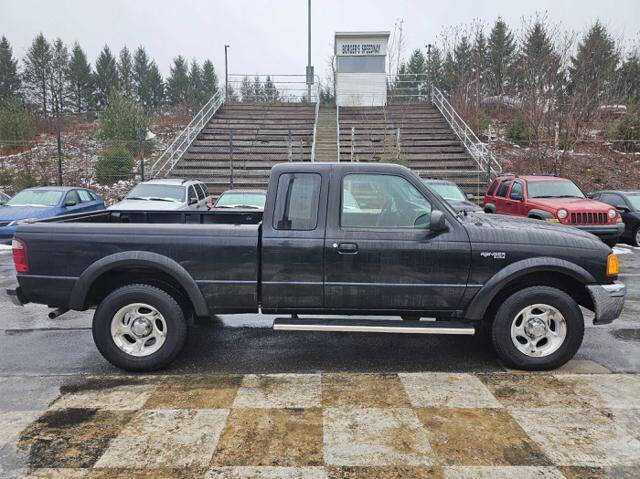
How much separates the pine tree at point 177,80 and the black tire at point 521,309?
66775mm

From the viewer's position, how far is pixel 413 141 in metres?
24.2

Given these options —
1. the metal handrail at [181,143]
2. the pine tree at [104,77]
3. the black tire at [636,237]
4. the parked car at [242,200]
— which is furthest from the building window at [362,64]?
the pine tree at [104,77]

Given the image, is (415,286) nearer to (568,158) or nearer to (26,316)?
(26,316)

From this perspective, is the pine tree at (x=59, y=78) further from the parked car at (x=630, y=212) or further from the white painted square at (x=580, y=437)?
the white painted square at (x=580, y=437)

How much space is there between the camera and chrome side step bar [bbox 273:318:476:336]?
4332mm

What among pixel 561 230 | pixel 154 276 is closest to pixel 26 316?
pixel 154 276

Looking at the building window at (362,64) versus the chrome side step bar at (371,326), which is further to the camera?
the building window at (362,64)

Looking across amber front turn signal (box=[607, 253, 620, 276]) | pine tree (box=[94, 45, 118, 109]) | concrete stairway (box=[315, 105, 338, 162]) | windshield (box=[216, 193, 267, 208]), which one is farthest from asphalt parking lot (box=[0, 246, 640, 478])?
pine tree (box=[94, 45, 118, 109])

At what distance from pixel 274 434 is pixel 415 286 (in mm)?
1819

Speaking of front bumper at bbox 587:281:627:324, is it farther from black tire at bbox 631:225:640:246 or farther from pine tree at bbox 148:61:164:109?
pine tree at bbox 148:61:164:109

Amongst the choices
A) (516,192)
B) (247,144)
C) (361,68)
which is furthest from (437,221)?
(361,68)

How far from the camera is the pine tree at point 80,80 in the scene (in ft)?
186

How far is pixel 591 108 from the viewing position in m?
24.8

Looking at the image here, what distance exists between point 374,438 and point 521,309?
198cm
